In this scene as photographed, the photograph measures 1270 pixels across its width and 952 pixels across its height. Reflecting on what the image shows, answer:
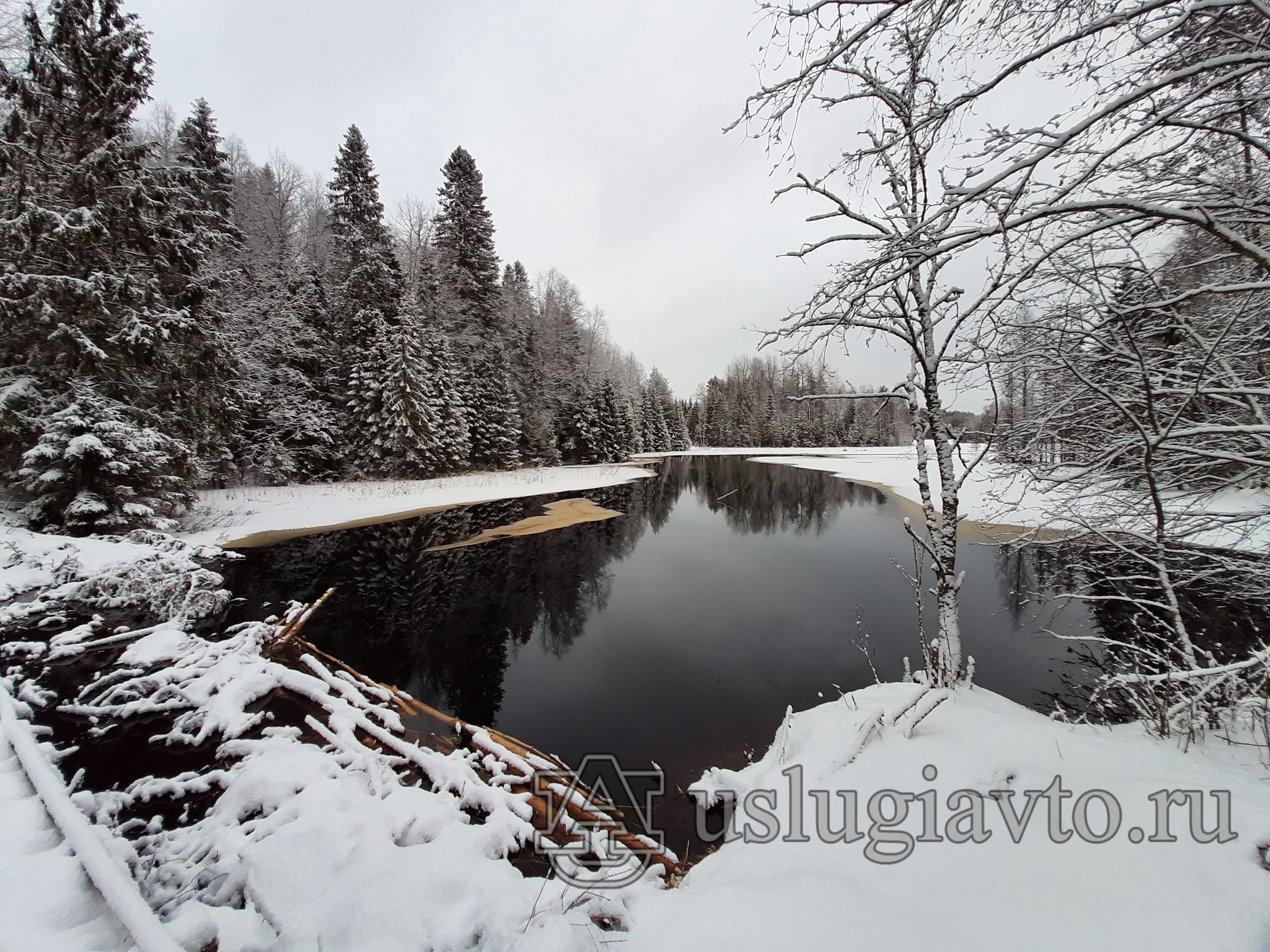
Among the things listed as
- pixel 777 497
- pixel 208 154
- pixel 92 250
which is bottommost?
pixel 777 497

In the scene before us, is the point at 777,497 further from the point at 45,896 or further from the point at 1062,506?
the point at 45,896

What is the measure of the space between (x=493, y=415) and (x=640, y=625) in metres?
20.3

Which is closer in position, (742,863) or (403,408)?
(742,863)

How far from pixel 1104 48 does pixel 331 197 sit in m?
26.8

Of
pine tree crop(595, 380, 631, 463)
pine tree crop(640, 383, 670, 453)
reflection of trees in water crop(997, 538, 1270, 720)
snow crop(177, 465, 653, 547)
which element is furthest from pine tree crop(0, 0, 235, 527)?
pine tree crop(640, 383, 670, 453)

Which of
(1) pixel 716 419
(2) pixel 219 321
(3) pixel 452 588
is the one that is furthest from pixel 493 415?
(1) pixel 716 419

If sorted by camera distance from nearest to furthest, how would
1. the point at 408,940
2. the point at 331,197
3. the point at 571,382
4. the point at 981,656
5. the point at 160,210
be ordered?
1. the point at 408,940
2. the point at 981,656
3. the point at 160,210
4. the point at 331,197
5. the point at 571,382

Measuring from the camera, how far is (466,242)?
81.4 feet

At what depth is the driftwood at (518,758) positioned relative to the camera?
9.32 feet

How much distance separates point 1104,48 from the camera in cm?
205

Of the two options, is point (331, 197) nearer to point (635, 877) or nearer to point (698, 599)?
point (698, 599)

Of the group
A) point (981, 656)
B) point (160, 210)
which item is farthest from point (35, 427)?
point (981, 656)

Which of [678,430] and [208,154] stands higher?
[208,154]

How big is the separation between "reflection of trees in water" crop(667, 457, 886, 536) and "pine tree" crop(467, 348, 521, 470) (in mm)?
11126
